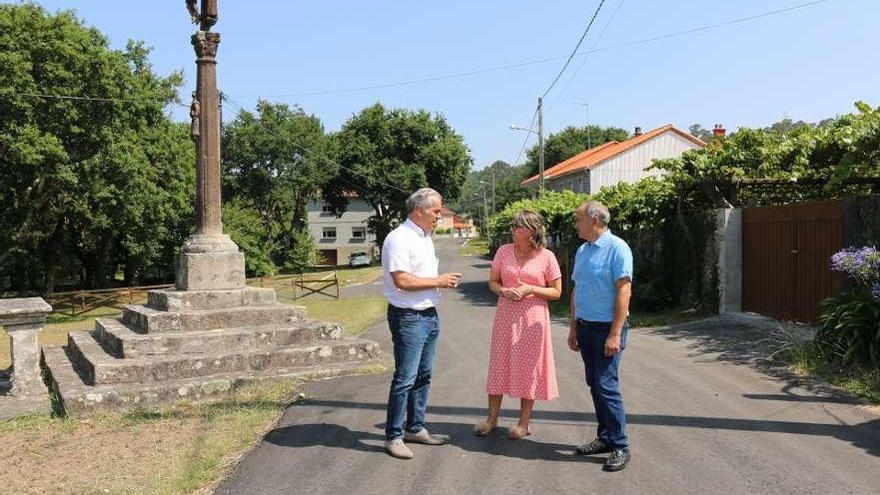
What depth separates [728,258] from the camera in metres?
12.1

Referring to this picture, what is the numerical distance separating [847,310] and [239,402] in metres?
6.31

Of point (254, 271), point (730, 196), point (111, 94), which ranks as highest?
point (111, 94)

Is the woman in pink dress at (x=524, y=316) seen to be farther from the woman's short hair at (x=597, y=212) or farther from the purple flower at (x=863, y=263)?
the purple flower at (x=863, y=263)

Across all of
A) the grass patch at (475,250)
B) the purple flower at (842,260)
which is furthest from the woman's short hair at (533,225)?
the grass patch at (475,250)

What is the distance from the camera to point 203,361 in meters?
7.43

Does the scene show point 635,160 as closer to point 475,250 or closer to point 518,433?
point 475,250

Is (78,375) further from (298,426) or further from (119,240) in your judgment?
(119,240)

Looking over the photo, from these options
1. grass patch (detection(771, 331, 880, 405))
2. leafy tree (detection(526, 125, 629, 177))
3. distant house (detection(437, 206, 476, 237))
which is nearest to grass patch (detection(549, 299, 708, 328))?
grass patch (detection(771, 331, 880, 405))

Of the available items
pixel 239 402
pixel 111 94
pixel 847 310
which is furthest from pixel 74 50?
pixel 847 310

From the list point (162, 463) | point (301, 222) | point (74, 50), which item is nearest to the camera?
point (162, 463)

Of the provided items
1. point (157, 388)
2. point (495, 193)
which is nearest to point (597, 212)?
point (157, 388)

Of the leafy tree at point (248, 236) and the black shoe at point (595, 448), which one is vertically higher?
the leafy tree at point (248, 236)

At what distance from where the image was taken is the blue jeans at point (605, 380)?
4430mm

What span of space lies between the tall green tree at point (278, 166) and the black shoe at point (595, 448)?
4594cm
